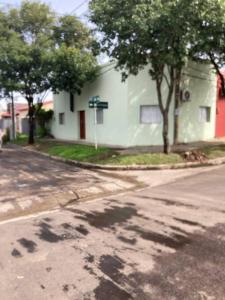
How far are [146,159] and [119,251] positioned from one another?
8.45 meters

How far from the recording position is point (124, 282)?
4.08m

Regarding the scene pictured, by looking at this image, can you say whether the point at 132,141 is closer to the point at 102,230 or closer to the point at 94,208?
the point at 94,208

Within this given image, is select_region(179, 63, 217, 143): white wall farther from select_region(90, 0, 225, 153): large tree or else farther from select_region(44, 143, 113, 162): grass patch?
select_region(90, 0, 225, 153): large tree

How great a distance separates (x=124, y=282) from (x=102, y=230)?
6.74 ft

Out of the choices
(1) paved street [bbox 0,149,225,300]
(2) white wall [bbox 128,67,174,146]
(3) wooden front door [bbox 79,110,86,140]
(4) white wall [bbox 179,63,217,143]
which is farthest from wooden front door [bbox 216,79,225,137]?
(1) paved street [bbox 0,149,225,300]

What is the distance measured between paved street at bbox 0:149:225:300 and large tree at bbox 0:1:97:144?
14.0m

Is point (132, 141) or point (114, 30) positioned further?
point (132, 141)

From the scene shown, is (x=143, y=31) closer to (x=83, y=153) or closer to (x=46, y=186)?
(x=46, y=186)

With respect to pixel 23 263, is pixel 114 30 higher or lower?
higher

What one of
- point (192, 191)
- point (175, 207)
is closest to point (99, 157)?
point (192, 191)

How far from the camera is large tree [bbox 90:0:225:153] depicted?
37.6 ft

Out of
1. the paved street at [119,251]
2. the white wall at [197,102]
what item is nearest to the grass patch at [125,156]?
the white wall at [197,102]

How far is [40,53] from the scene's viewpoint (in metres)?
21.7

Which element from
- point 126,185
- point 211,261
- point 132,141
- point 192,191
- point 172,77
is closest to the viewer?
point 211,261
